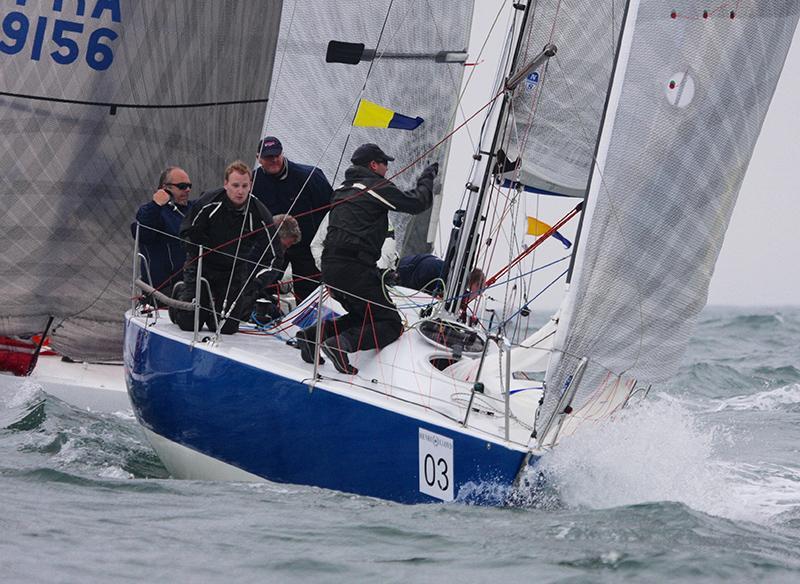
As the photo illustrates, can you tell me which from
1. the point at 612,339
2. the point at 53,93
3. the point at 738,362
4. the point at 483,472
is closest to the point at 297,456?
the point at 483,472

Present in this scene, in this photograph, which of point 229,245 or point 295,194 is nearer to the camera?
point 229,245

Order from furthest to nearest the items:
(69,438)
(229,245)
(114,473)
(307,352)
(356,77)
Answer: (356,77), (69,438), (229,245), (114,473), (307,352)

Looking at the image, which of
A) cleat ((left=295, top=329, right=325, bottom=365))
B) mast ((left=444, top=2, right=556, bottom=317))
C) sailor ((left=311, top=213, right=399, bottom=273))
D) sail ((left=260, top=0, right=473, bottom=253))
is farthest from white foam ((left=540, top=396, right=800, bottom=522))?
sail ((left=260, top=0, right=473, bottom=253))

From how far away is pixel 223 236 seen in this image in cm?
577

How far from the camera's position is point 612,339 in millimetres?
4711

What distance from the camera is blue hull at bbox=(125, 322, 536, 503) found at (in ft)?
15.3

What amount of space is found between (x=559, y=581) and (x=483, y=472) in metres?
0.92

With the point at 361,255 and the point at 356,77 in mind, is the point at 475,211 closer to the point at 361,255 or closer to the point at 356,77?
the point at 361,255

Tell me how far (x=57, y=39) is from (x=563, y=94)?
2.97m

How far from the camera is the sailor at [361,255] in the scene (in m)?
5.37

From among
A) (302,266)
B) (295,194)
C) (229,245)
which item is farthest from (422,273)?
(229,245)

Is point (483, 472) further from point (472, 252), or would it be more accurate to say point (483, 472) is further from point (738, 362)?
point (738, 362)

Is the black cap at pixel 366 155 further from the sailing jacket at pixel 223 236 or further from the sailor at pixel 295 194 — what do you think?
the sailor at pixel 295 194

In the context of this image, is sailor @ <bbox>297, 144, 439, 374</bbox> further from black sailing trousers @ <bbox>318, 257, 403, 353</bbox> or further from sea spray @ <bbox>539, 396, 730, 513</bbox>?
sea spray @ <bbox>539, 396, 730, 513</bbox>
